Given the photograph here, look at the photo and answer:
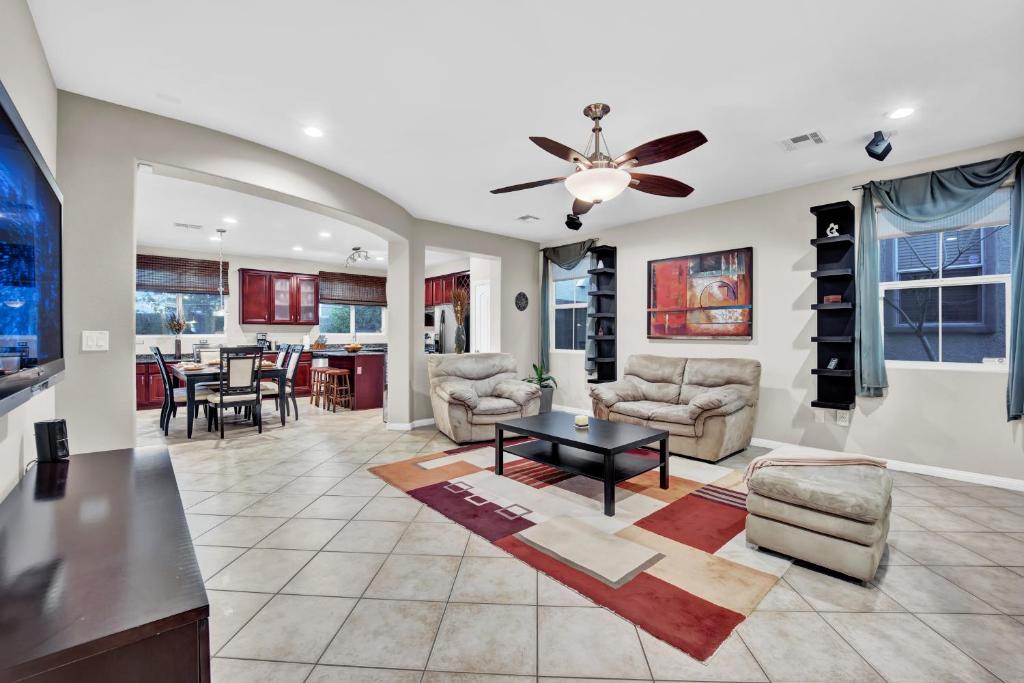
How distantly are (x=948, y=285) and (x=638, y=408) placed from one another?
2785mm

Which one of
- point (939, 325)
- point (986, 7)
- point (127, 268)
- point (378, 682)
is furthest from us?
point (939, 325)

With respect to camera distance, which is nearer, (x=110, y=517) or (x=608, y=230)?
(x=110, y=517)

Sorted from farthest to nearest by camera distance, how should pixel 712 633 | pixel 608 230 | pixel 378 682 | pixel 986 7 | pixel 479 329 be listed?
pixel 479 329 < pixel 608 230 < pixel 986 7 < pixel 712 633 < pixel 378 682

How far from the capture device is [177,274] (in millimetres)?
7617

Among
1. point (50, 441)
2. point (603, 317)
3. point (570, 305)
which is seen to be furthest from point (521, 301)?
point (50, 441)

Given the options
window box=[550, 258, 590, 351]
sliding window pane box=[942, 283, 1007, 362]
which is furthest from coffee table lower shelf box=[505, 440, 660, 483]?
window box=[550, 258, 590, 351]

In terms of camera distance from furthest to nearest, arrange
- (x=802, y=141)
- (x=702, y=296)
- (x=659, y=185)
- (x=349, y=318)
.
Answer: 1. (x=349, y=318)
2. (x=702, y=296)
3. (x=802, y=141)
4. (x=659, y=185)

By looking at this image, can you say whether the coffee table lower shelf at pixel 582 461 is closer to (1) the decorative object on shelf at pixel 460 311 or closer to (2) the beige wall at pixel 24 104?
(2) the beige wall at pixel 24 104

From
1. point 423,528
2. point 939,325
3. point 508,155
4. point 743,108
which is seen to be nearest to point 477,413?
point 423,528

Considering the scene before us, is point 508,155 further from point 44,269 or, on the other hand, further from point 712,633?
point 712,633

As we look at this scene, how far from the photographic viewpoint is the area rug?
6.60 feet

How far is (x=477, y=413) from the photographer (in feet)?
15.8

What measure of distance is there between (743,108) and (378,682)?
3.74 m

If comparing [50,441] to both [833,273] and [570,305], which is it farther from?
[570,305]
